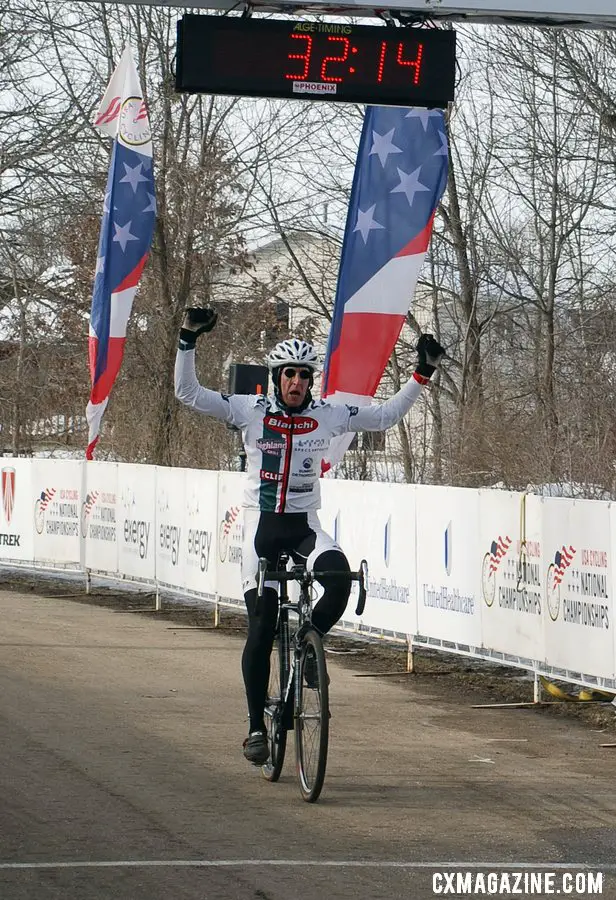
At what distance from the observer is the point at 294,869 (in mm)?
6223

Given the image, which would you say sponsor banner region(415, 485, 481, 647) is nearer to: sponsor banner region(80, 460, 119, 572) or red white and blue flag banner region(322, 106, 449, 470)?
red white and blue flag banner region(322, 106, 449, 470)

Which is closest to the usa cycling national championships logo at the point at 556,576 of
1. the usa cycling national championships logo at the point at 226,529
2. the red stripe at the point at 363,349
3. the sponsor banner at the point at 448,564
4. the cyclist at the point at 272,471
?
the sponsor banner at the point at 448,564

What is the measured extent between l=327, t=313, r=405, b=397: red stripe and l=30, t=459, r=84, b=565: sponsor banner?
788 centimetres

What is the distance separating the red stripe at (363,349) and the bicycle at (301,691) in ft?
16.9

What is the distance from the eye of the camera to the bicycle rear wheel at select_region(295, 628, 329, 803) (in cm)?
748

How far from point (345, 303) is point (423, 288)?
1469 centimetres

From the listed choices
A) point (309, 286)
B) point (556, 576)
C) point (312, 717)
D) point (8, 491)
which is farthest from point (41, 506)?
point (312, 717)

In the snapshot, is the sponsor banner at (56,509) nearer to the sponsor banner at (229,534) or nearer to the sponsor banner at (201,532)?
the sponsor banner at (201,532)

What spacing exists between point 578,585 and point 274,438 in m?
3.45

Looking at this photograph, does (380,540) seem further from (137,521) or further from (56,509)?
(56,509)

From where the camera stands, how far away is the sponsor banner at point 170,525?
17.7 meters

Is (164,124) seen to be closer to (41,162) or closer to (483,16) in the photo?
(41,162)

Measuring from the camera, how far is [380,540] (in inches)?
536

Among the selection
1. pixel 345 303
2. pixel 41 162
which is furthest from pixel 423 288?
pixel 345 303
